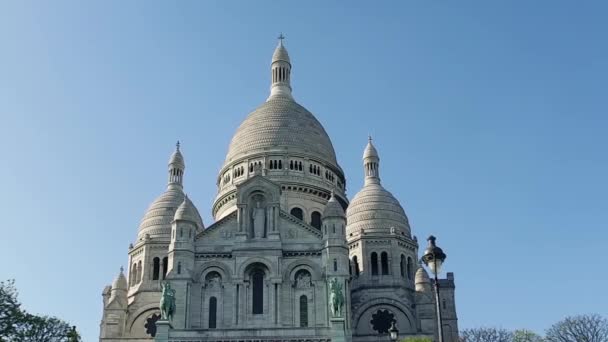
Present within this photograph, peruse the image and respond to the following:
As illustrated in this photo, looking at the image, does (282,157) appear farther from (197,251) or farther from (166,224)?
(197,251)

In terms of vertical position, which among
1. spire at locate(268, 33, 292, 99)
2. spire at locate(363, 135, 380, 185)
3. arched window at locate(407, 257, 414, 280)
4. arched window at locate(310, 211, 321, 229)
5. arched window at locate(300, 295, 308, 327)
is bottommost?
arched window at locate(300, 295, 308, 327)

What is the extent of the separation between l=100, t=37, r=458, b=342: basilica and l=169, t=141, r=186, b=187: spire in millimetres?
97

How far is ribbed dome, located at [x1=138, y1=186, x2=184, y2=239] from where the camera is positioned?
207 ft

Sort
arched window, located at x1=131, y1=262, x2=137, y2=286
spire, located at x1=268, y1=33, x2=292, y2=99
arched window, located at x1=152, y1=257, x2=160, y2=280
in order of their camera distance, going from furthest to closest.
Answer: spire, located at x1=268, y1=33, x2=292, y2=99 → arched window, located at x1=131, y1=262, x2=137, y2=286 → arched window, located at x1=152, y1=257, x2=160, y2=280

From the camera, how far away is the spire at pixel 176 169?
68.2 metres

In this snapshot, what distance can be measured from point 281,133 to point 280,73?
1021 cm

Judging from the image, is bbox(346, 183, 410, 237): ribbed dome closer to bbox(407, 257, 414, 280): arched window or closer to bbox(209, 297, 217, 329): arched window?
bbox(407, 257, 414, 280): arched window

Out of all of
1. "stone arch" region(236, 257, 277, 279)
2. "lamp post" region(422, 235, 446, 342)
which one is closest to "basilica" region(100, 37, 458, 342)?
"stone arch" region(236, 257, 277, 279)

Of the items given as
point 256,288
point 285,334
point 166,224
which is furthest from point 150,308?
point 285,334

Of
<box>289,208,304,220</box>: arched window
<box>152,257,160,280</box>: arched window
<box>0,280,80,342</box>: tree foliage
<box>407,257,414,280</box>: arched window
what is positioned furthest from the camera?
<box>289,208,304,220</box>: arched window

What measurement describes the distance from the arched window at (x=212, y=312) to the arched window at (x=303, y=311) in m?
5.29

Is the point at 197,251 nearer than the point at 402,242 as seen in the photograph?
Yes

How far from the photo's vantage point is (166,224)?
63.3 m

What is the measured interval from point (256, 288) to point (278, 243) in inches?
123
